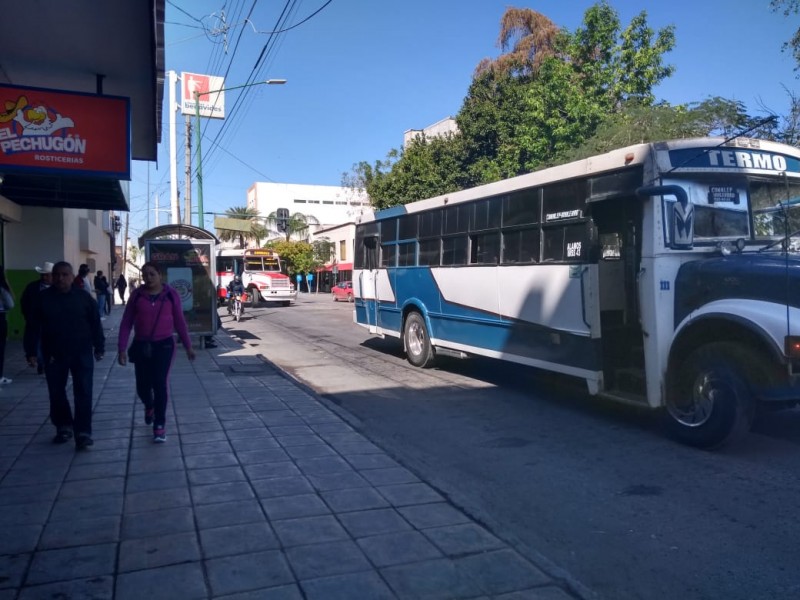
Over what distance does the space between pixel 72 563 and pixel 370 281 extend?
415 inches

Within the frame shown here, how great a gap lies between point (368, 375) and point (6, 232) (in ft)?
32.9

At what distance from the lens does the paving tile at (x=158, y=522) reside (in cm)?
438

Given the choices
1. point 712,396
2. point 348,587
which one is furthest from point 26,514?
point 712,396

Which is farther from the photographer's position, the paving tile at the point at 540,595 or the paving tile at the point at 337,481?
the paving tile at the point at 337,481

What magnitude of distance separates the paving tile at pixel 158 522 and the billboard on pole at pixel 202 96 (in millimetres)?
22882

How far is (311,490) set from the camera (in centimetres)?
525

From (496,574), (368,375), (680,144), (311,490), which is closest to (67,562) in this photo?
(311,490)

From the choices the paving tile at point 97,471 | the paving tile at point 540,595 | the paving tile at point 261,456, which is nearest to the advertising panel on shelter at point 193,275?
the paving tile at point 261,456

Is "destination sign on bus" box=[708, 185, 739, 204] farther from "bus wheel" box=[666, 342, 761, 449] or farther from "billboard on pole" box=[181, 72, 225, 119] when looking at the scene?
"billboard on pole" box=[181, 72, 225, 119]

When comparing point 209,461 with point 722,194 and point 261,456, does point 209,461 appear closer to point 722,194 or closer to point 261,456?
point 261,456

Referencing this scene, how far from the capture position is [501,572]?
386cm

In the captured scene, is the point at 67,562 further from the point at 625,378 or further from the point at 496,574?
the point at 625,378

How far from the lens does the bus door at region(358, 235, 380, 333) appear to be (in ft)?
45.8

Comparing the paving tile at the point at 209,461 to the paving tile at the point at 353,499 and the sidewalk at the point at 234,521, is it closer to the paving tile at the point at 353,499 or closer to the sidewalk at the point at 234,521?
the sidewalk at the point at 234,521
